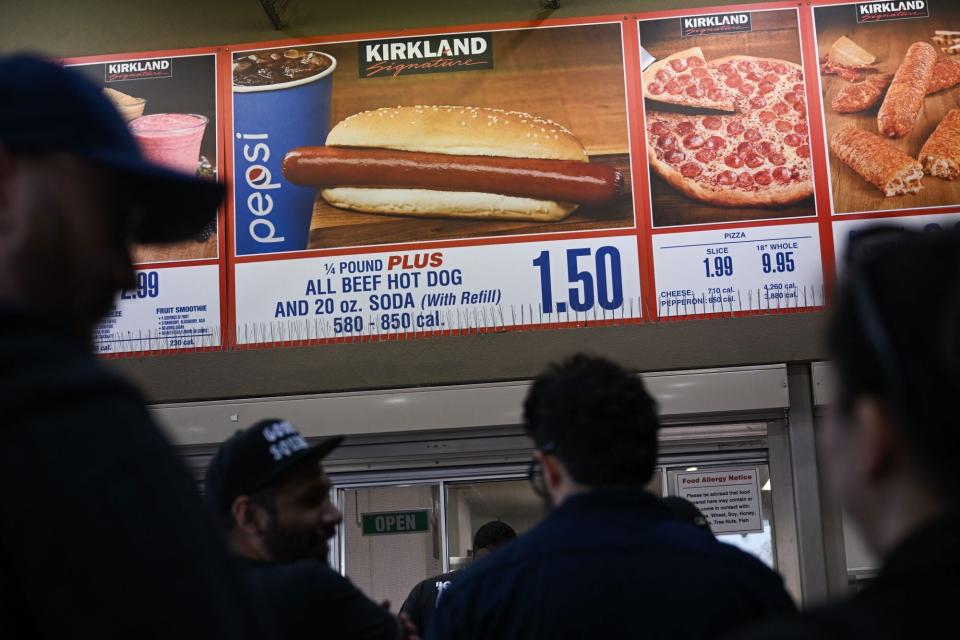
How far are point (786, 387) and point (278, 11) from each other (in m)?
4.16

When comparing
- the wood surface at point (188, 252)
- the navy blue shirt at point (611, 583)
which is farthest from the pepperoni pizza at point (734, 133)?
the navy blue shirt at point (611, 583)

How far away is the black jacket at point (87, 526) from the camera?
0.77 meters

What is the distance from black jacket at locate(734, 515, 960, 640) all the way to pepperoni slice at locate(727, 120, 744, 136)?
673 centimetres

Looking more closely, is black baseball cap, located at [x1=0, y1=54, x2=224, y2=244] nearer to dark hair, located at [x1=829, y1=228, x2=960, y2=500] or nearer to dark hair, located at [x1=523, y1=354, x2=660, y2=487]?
dark hair, located at [x1=829, y1=228, x2=960, y2=500]

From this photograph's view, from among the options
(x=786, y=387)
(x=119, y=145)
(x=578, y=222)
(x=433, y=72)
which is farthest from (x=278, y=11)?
(x=119, y=145)

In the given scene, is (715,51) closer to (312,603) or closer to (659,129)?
(659,129)

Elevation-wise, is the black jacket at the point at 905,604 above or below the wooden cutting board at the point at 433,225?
below

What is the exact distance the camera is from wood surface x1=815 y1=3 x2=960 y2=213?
23.5 ft

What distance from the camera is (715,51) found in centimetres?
744

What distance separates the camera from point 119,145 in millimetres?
971

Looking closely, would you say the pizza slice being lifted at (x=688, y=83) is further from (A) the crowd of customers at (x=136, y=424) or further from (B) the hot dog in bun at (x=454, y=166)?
(A) the crowd of customers at (x=136, y=424)
